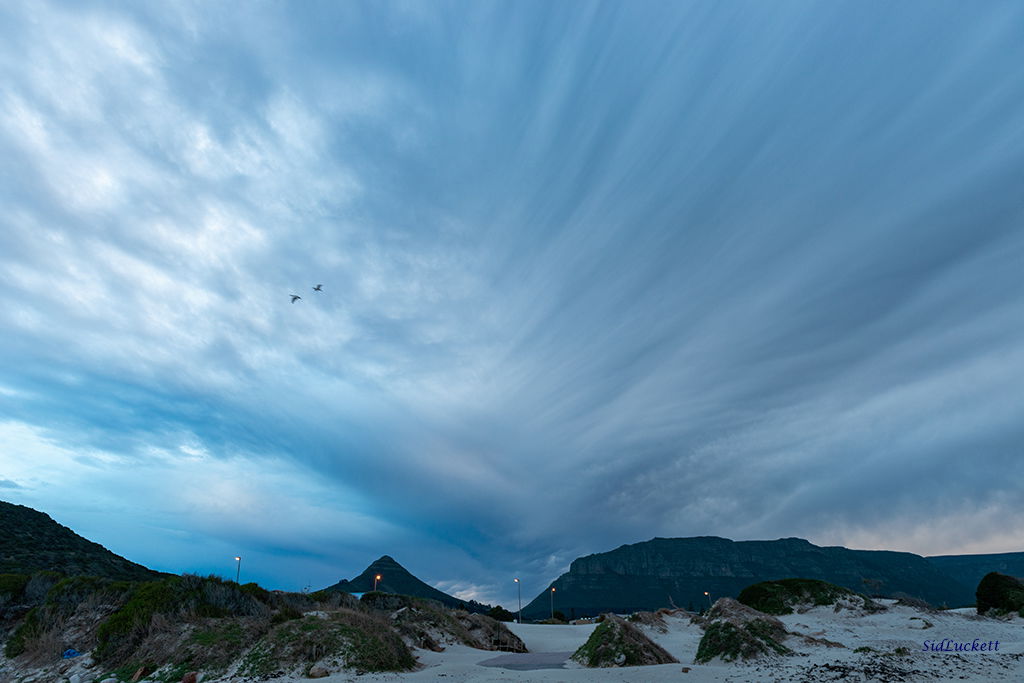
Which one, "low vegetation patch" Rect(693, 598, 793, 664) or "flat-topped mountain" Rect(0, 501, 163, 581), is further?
"flat-topped mountain" Rect(0, 501, 163, 581)

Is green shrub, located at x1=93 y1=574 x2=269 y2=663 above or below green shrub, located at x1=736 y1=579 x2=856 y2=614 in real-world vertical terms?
above

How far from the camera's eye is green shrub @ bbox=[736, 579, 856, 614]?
43.6 metres

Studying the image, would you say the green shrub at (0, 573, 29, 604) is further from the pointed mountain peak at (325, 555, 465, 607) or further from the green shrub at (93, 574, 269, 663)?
the pointed mountain peak at (325, 555, 465, 607)

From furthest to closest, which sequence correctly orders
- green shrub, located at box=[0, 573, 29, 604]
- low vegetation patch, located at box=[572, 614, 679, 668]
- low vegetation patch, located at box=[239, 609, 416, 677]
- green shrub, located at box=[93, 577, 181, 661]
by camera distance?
1. green shrub, located at box=[0, 573, 29, 604]
2. low vegetation patch, located at box=[572, 614, 679, 668]
3. green shrub, located at box=[93, 577, 181, 661]
4. low vegetation patch, located at box=[239, 609, 416, 677]

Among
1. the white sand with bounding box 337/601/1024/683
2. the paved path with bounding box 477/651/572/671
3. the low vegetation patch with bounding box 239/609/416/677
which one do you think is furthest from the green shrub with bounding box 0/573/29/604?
the paved path with bounding box 477/651/572/671

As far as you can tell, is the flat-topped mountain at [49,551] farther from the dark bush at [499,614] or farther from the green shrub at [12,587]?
the dark bush at [499,614]

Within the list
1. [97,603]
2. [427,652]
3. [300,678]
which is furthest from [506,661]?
[97,603]

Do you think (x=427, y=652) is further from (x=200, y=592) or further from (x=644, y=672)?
(x=644, y=672)

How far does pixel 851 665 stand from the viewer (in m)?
17.1

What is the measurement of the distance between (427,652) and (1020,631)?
3561cm

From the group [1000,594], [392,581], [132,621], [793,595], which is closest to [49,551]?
[132,621]

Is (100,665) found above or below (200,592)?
below

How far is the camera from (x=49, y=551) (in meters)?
62.0

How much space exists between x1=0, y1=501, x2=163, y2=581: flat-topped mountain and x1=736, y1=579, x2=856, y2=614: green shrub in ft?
208
